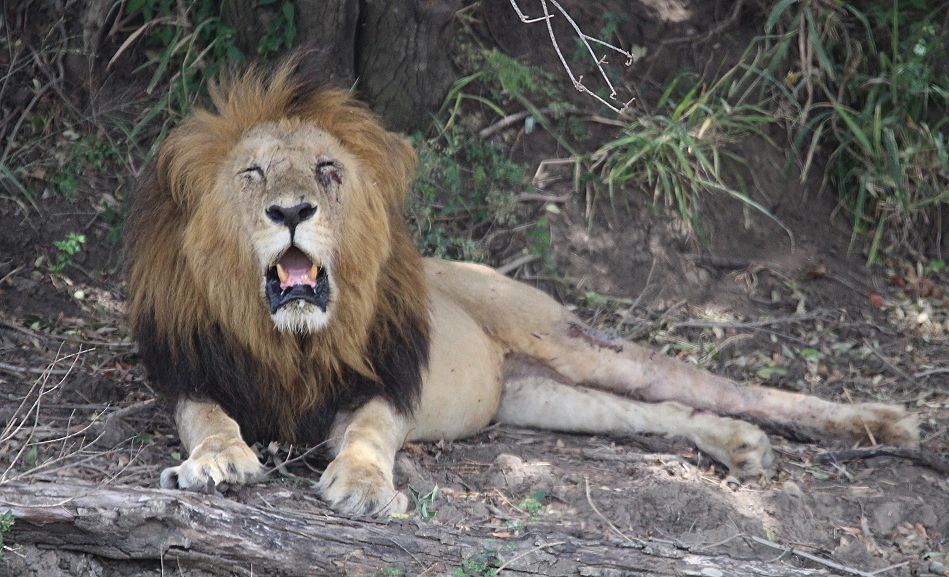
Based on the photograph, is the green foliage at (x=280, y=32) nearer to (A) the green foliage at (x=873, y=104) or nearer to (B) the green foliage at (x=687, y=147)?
(B) the green foliage at (x=687, y=147)

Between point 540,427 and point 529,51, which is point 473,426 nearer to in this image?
point 540,427

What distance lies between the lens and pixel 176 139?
13.6ft

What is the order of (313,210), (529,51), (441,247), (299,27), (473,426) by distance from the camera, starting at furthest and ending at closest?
1. (529,51)
2. (441,247)
3. (299,27)
4. (473,426)
5. (313,210)

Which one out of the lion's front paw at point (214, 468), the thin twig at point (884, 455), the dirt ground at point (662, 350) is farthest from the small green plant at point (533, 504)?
the thin twig at point (884, 455)

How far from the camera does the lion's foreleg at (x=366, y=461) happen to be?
11.9 ft

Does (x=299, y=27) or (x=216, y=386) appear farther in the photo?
(x=299, y=27)

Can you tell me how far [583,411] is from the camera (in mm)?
5145

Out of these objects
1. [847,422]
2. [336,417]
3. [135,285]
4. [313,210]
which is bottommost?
[847,422]

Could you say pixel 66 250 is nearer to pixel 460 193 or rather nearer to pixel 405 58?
pixel 405 58

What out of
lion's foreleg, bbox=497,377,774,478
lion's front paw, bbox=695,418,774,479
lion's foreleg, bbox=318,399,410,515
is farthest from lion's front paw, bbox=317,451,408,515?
lion's front paw, bbox=695,418,774,479

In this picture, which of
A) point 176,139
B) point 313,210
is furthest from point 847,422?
point 176,139

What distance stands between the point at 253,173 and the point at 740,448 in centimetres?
207

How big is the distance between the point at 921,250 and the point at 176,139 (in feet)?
14.3

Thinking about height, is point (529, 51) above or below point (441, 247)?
above
